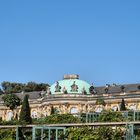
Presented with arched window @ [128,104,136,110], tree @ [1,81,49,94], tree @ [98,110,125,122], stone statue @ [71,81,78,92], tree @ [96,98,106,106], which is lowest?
tree @ [98,110,125,122]

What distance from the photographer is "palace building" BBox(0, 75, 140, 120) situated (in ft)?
276

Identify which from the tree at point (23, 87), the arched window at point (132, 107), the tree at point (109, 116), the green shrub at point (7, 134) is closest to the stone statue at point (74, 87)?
the arched window at point (132, 107)

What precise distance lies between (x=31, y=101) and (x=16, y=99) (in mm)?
11891

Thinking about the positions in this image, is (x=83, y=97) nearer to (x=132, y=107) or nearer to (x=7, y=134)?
(x=132, y=107)

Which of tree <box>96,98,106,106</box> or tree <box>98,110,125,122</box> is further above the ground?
tree <box>96,98,106,106</box>

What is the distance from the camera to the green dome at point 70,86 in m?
87.8

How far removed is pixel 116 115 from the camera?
39.9 meters

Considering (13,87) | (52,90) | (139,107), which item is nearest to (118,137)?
(139,107)

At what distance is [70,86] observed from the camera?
3506 inches

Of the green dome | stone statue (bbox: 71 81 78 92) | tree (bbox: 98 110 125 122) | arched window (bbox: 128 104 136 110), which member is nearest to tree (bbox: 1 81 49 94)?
the green dome

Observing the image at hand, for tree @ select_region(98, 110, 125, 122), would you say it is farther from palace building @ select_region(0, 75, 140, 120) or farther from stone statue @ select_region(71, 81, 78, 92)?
stone statue @ select_region(71, 81, 78, 92)

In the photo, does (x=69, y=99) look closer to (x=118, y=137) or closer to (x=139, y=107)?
(x=139, y=107)

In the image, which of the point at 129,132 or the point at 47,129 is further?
the point at 47,129

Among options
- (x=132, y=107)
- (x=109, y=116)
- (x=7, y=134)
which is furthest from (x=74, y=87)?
(x=7, y=134)
